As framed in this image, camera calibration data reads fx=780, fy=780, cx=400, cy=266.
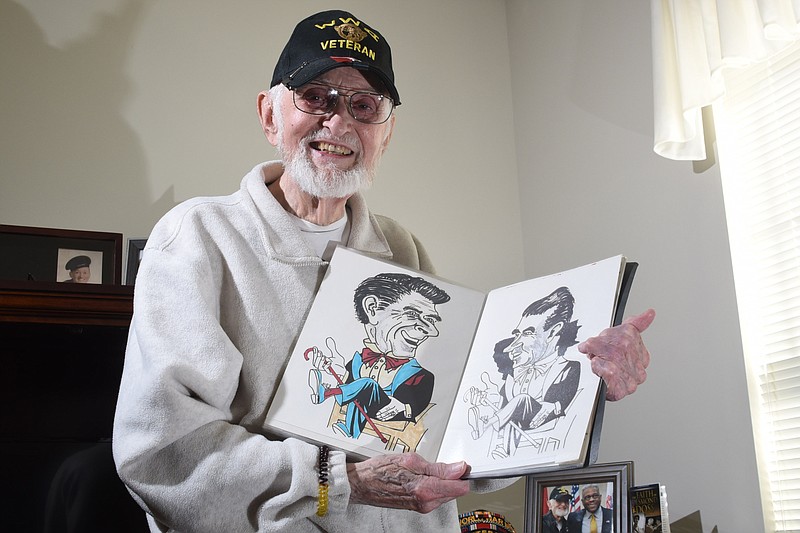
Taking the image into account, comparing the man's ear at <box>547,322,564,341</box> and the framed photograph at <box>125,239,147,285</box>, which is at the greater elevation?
the framed photograph at <box>125,239,147,285</box>

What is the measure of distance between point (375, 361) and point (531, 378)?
0.75ft

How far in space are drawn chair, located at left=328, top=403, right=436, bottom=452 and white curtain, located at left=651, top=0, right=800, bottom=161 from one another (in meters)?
1.19

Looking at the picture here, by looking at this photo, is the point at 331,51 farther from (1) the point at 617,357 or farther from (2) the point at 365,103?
(1) the point at 617,357

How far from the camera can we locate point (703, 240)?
203cm

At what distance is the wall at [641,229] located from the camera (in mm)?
1929

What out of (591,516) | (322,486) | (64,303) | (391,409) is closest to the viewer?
(322,486)

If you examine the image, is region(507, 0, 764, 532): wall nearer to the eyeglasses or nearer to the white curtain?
the white curtain

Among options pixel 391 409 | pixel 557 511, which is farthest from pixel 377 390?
pixel 557 511

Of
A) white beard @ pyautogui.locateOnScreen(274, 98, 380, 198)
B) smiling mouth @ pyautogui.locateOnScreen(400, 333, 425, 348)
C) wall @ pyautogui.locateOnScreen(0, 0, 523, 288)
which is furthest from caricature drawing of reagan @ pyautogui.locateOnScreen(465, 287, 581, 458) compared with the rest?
wall @ pyautogui.locateOnScreen(0, 0, 523, 288)

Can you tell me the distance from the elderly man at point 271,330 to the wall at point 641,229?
91 cm

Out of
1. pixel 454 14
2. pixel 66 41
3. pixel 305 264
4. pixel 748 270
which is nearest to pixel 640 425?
pixel 748 270

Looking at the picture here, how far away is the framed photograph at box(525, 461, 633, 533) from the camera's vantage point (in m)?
1.83

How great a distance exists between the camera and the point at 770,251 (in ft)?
6.20

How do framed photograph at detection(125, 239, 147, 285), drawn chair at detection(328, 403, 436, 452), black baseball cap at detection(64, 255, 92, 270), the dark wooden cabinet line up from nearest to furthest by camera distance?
drawn chair at detection(328, 403, 436, 452) → the dark wooden cabinet → black baseball cap at detection(64, 255, 92, 270) → framed photograph at detection(125, 239, 147, 285)
